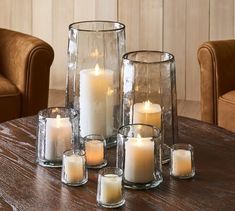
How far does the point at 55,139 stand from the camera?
1.58 metres

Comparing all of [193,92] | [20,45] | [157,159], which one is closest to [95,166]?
[157,159]

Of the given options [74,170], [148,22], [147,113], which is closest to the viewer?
[74,170]

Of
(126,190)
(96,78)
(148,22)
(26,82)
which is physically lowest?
(126,190)

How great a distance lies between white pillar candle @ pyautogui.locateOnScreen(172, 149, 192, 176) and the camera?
4.95 ft

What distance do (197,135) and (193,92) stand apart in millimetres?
2120

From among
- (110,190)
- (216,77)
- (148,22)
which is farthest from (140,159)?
(148,22)

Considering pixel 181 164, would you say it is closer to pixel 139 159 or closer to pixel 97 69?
pixel 139 159

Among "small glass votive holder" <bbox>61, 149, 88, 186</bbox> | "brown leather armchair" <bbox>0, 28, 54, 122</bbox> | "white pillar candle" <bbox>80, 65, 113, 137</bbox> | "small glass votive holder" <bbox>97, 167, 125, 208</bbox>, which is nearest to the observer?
"small glass votive holder" <bbox>97, 167, 125, 208</bbox>

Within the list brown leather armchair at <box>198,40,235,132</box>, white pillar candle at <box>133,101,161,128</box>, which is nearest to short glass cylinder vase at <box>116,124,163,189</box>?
white pillar candle at <box>133,101,161,128</box>

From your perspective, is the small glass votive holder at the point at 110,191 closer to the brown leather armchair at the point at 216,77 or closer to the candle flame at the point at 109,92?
the candle flame at the point at 109,92

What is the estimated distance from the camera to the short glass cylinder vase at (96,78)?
5.56 feet

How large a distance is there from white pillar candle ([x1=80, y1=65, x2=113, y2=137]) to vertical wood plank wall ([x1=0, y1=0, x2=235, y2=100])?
85.3 inches

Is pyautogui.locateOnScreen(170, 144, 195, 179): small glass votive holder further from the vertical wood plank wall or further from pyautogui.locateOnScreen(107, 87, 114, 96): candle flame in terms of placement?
the vertical wood plank wall

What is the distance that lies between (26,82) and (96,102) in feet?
3.60
